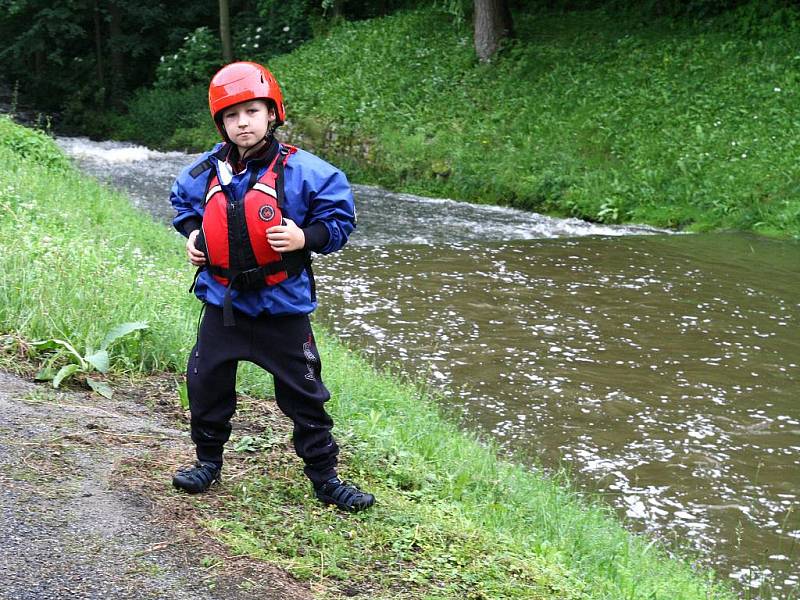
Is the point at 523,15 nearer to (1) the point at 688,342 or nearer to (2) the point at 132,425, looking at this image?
(1) the point at 688,342

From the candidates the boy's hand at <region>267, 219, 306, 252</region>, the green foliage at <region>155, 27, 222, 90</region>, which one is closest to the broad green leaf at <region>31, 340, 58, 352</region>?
the boy's hand at <region>267, 219, 306, 252</region>

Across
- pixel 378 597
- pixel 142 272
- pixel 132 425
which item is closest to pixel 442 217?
pixel 142 272

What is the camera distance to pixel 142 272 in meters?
7.26

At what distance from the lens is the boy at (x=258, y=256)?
12.3 feet

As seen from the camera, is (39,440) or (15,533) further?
(39,440)

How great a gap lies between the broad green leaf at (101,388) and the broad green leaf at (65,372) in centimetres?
8

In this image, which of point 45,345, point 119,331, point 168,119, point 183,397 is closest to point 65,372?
point 45,345

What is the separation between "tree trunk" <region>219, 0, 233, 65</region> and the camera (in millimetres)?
27812

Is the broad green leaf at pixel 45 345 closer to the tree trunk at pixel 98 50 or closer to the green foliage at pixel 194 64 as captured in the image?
the green foliage at pixel 194 64

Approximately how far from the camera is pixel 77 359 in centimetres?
521

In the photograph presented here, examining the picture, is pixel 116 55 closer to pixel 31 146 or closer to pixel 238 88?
pixel 31 146

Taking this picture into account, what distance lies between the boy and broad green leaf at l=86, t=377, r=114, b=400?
121 cm

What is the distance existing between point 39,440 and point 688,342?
20.3 ft

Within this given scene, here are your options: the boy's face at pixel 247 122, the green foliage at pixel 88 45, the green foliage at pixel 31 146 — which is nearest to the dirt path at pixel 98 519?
the boy's face at pixel 247 122
